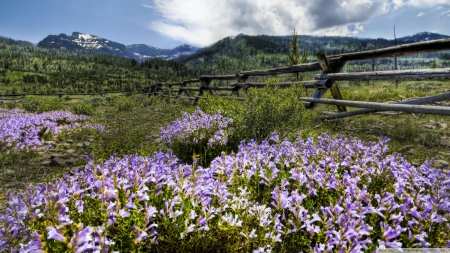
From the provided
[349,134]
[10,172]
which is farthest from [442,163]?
[10,172]

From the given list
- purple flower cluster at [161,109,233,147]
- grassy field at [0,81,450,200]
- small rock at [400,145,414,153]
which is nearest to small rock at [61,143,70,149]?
grassy field at [0,81,450,200]

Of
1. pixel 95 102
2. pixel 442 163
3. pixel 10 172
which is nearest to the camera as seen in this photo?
pixel 442 163

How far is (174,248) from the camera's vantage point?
203 centimetres

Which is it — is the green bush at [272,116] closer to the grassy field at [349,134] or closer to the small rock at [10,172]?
the grassy field at [349,134]

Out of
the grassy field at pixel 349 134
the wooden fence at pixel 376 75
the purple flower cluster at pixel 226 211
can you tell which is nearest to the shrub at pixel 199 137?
the grassy field at pixel 349 134

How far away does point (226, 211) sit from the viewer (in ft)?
7.47

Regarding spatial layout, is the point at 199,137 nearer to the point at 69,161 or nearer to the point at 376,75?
the point at 69,161

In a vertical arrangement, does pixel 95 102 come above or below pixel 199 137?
above

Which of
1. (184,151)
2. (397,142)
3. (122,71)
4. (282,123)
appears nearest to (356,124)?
(397,142)

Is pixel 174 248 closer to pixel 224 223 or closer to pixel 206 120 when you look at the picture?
pixel 224 223

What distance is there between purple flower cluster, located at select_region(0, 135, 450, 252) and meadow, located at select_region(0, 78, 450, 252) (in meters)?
0.01

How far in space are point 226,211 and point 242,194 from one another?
0.79ft

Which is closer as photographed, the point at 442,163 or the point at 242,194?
the point at 242,194

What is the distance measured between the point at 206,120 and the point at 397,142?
4.14m
